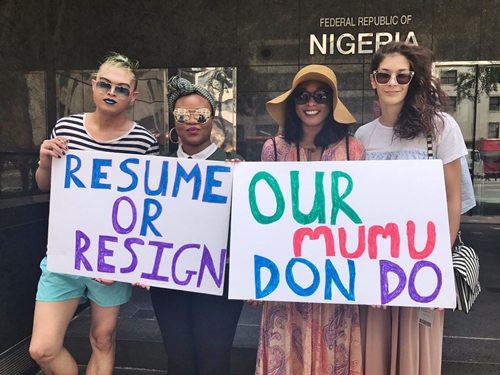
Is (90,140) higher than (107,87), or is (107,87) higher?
(107,87)

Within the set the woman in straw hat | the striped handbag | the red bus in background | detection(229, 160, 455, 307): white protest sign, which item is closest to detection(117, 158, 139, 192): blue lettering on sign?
detection(229, 160, 455, 307): white protest sign

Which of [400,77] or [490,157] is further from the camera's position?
[490,157]

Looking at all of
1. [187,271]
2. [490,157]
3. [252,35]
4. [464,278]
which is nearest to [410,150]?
[464,278]

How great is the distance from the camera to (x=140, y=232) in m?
2.02

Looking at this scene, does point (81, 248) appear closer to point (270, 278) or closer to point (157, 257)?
point (157, 257)

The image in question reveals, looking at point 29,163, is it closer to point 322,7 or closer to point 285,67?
point 285,67

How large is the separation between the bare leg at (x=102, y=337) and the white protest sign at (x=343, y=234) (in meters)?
0.82

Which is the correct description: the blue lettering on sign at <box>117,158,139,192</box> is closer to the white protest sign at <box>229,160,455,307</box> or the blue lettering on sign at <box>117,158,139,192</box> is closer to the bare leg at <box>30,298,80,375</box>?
the white protest sign at <box>229,160,455,307</box>

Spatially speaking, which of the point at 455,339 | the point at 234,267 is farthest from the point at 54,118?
the point at 455,339

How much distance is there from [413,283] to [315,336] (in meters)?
0.53

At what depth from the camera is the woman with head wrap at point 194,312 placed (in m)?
2.08

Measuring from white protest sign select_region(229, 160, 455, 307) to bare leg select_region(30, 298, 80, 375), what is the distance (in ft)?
3.27

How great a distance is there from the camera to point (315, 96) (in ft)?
6.50

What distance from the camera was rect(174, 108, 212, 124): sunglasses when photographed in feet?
6.79
